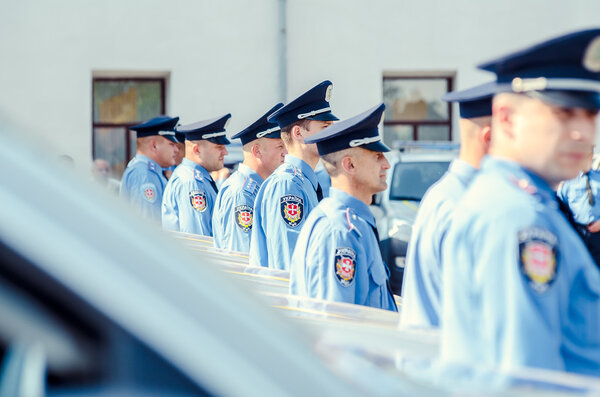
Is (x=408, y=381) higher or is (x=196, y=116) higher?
(x=196, y=116)

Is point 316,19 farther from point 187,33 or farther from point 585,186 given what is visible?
point 585,186

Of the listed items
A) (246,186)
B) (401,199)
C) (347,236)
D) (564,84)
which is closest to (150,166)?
(246,186)

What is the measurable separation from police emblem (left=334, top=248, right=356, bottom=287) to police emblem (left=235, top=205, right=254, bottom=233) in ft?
7.49

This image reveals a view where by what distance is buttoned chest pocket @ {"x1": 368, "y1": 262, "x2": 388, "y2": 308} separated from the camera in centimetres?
354

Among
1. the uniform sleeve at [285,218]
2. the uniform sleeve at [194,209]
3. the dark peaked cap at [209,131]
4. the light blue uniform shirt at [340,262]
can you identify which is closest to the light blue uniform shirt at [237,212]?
the uniform sleeve at [194,209]

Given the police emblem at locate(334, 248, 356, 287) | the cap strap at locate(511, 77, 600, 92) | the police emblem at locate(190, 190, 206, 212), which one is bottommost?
the police emblem at locate(334, 248, 356, 287)

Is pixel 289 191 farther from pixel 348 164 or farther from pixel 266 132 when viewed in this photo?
pixel 266 132

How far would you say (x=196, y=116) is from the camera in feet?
44.9

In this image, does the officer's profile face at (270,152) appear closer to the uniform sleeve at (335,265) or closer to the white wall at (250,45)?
the uniform sleeve at (335,265)

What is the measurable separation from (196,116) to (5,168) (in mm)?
12717

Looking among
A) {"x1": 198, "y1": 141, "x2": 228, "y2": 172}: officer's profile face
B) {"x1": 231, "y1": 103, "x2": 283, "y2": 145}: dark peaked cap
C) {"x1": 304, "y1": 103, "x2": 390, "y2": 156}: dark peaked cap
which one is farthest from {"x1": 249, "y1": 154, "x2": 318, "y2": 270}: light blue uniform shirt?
{"x1": 198, "y1": 141, "x2": 228, "y2": 172}: officer's profile face

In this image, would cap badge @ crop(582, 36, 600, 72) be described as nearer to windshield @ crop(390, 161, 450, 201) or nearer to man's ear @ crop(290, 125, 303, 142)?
man's ear @ crop(290, 125, 303, 142)

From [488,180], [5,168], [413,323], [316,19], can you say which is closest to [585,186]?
[413,323]

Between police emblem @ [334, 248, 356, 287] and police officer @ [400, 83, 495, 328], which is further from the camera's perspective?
Answer: police emblem @ [334, 248, 356, 287]
